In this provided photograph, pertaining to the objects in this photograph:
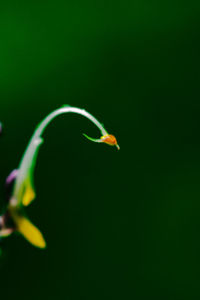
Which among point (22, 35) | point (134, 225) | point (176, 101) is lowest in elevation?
point (134, 225)

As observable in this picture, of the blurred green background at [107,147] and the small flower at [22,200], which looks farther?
the blurred green background at [107,147]

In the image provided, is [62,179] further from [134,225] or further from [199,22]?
[199,22]

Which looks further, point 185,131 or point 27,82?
point 185,131

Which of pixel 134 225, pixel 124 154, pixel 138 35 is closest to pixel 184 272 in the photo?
pixel 134 225

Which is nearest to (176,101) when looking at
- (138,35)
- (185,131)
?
(185,131)

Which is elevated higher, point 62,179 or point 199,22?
point 199,22

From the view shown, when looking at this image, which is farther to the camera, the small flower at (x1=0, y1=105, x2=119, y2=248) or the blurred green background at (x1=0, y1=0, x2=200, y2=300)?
the blurred green background at (x1=0, y1=0, x2=200, y2=300)

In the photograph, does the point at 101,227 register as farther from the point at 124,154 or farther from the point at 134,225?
the point at 124,154
